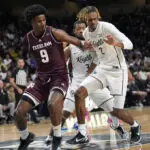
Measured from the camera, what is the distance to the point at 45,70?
588cm

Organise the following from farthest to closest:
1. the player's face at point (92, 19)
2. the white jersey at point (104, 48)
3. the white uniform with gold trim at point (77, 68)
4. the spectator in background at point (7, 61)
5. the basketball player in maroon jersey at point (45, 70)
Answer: the spectator in background at point (7, 61) → the white uniform with gold trim at point (77, 68) → the white jersey at point (104, 48) → the player's face at point (92, 19) → the basketball player in maroon jersey at point (45, 70)

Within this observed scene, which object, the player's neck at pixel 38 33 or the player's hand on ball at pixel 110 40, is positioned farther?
the player's hand on ball at pixel 110 40

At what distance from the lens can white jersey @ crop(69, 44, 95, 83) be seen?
7.42m

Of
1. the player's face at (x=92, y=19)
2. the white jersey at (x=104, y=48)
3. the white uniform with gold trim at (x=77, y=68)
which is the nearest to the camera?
the player's face at (x=92, y=19)

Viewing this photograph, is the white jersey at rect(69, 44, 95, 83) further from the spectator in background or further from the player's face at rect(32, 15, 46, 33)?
the spectator in background

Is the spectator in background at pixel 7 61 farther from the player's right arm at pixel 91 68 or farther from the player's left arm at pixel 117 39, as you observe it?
the player's left arm at pixel 117 39

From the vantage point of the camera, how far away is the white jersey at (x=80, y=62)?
7.42 metres

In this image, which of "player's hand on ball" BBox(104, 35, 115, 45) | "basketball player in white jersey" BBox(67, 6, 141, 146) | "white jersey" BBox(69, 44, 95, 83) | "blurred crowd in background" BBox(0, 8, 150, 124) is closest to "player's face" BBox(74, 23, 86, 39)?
"white jersey" BBox(69, 44, 95, 83)

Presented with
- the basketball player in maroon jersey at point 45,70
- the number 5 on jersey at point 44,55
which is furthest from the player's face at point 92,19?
the number 5 on jersey at point 44,55

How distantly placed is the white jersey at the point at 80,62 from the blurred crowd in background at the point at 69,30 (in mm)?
4499

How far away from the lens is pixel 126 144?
6359 mm

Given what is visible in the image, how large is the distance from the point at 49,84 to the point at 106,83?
114 cm

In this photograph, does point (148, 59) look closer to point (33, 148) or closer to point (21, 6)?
point (21, 6)

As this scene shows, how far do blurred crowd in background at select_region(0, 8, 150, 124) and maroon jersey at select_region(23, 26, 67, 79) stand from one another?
6.02 metres
